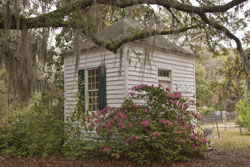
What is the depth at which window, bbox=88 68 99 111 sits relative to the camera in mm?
7977

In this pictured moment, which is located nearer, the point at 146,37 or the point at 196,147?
the point at 146,37

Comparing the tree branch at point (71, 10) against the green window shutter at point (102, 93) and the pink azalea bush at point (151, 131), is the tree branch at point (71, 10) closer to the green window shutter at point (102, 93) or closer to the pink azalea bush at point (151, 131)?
the pink azalea bush at point (151, 131)

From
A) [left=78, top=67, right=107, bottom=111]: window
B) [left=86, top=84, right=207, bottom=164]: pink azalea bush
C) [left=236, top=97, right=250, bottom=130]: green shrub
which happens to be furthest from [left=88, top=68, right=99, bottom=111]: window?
[left=236, top=97, right=250, bottom=130]: green shrub

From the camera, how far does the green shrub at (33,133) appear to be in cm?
672

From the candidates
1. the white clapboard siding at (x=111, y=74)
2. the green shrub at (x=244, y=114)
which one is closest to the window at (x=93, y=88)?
the white clapboard siding at (x=111, y=74)

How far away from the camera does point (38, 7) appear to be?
5.11 metres

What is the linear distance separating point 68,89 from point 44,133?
86.9 inches

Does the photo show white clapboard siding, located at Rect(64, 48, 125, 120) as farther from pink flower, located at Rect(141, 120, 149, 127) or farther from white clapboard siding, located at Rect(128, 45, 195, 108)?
pink flower, located at Rect(141, 120, 149, 127)

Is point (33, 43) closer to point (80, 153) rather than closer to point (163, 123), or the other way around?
point (80, 153)

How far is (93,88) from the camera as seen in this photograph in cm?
813

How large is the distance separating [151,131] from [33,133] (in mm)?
3014

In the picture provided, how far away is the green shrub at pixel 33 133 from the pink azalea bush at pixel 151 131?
1.15 metres

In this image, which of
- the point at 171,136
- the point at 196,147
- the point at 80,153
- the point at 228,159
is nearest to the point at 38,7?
the point at 80,153

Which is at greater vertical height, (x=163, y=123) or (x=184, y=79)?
(x=184, y=79)
